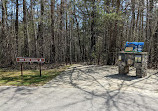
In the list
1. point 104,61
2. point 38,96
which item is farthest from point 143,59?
point 104,61

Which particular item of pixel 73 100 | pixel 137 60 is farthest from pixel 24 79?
pixel 137 60

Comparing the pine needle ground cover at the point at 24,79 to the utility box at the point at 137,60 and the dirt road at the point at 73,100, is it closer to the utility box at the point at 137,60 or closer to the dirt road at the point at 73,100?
the dirt road at the point at 73,100

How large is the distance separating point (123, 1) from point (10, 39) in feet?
30.5

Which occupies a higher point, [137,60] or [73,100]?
[137,60]

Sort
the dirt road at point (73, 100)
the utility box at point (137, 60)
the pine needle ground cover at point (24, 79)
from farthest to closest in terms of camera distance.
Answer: the utility box at point (137, 60)
the pine needle ground cover at point (24, 79)
the dirt road at point (73, 100)

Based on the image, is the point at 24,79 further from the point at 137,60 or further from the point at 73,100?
the point at 137,60

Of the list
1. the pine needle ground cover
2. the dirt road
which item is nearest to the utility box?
the dirt road

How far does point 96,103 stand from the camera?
10.5 feet

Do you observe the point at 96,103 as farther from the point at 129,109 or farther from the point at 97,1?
the point at 97,1

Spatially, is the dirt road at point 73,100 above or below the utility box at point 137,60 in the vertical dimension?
below

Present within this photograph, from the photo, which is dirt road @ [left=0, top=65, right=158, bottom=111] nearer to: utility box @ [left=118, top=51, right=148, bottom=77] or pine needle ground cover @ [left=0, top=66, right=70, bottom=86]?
pine needle ground cover @ [left=0, top=66, right=70, bottom=86]

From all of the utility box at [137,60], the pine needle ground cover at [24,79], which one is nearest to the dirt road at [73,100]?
the pine needle ground cover at [24,79]

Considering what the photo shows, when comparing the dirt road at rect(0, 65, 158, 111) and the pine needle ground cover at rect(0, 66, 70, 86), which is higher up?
the pine needle ground cover at rect(0, 66, 70, 86)

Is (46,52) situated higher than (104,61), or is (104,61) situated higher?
(46,52)
